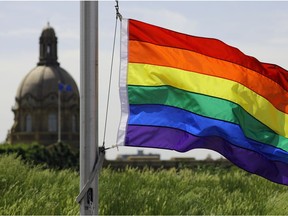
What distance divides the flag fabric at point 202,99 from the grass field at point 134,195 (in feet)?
14.2

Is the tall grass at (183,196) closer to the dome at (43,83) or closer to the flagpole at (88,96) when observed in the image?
the flagpole at (88,96)

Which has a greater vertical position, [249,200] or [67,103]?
[67,103]

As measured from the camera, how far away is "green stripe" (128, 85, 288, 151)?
19.7 feet

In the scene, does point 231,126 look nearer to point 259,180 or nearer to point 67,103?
point 259,180

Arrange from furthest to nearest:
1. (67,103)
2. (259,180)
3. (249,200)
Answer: (67,103)
(259,180)
(249,200)

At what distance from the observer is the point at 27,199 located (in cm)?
1075

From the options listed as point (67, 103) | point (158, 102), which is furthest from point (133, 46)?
point (67, 103)

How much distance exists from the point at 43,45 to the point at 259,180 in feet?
239

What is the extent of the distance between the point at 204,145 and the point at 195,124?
0.57ft

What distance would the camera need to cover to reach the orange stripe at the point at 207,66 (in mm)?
6055

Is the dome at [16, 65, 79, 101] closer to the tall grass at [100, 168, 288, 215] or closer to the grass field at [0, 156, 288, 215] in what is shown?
the tall grass at [100, 168, 288, 215]

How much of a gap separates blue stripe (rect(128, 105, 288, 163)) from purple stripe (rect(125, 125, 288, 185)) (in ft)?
0.12

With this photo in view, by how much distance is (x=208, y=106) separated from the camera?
20.5ft

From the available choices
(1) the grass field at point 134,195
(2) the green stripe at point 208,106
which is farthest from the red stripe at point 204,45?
(1) the grass field at point 134,195
